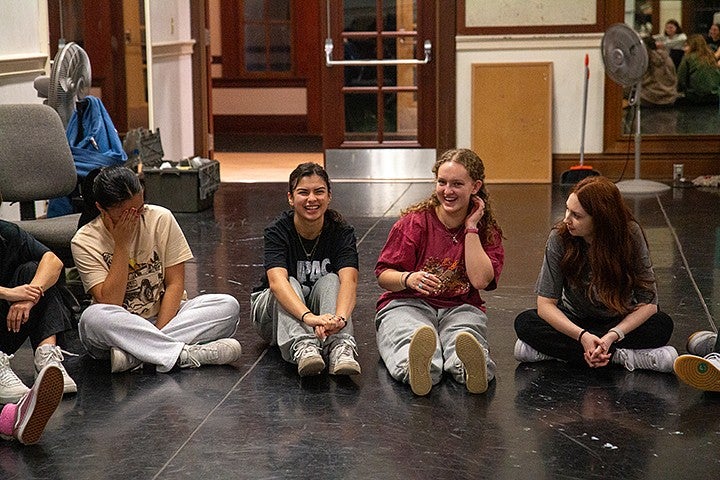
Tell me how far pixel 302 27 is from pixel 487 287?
8.66 metres

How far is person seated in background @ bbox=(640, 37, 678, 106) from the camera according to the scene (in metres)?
9.70

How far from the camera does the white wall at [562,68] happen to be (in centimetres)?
839

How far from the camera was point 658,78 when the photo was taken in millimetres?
9789

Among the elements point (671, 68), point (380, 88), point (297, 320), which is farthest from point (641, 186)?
point (297, 320)

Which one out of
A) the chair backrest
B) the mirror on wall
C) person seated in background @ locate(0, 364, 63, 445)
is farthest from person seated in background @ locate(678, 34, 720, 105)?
person seated in background @ locate(0, 364, 63, 445)

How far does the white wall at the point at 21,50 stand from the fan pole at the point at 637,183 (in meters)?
3.96

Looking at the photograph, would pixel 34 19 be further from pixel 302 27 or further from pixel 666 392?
pixel 302 27

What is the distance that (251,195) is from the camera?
8039 mm

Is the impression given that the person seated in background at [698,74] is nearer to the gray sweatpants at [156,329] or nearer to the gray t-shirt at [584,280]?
the gray t-shirt at [584,280]

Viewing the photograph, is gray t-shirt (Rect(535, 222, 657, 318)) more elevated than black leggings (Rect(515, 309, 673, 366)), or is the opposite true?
gray t-shirt (Rect(535, 222, 657, 318))

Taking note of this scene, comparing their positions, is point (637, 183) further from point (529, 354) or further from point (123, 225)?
point (123, 225)

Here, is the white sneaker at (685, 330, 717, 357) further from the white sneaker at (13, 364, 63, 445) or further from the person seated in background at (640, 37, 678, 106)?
the person seated in background at (640, 37, 678, 106)

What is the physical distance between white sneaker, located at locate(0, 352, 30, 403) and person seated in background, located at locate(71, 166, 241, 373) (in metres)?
0.34

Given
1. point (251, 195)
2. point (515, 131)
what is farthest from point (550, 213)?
point (251, 195)
